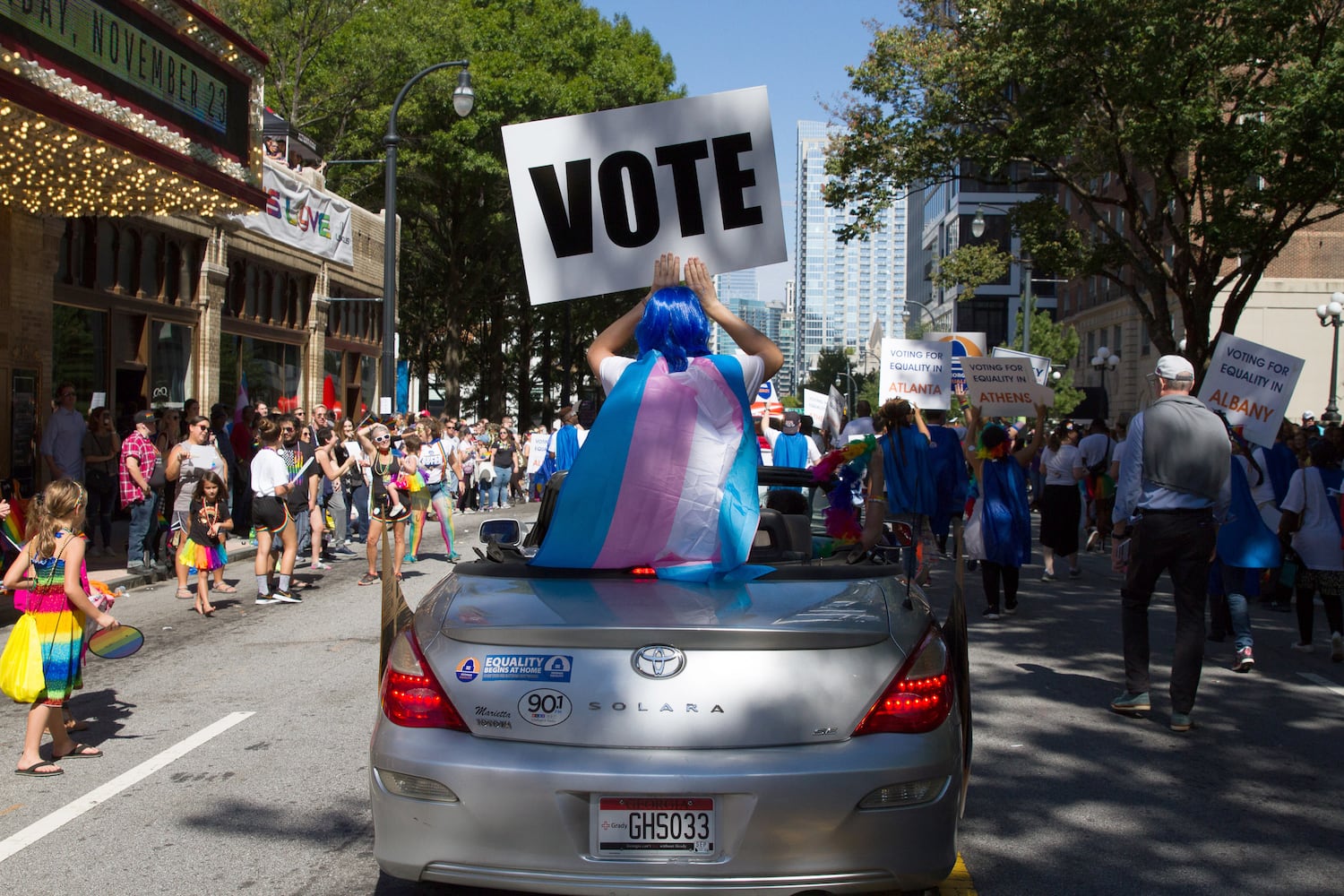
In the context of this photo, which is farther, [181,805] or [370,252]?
[370,252]

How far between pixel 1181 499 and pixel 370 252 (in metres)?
27.5

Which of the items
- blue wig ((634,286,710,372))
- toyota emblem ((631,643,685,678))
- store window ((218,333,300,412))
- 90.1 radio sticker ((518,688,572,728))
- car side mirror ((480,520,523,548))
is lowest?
90.1 radio sticker ((518,688,572,728))

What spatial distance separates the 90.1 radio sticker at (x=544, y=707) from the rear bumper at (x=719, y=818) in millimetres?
73

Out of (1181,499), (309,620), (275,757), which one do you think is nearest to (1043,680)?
(1181,499)

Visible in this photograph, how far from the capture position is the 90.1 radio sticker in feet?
11.3

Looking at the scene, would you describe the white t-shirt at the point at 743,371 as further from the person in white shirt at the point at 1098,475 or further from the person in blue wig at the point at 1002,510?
the person in white shirt at the point at 1098,475

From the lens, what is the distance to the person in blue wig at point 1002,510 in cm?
1074

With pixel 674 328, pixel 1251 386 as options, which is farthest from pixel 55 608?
pixel 1251 386

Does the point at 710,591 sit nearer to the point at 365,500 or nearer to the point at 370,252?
the point at 365,500

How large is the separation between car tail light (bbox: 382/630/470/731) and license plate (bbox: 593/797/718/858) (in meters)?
0.48

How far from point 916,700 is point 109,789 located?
3916 millimetres

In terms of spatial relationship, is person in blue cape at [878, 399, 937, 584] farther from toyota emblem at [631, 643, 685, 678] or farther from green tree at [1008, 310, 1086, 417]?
green tree at [1008, 310, 1086, 417]

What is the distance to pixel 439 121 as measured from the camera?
34.0 metres

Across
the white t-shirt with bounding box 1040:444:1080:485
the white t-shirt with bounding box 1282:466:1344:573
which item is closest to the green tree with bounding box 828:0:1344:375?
the white t-shirt with bounding box 1040:444:1080:485
